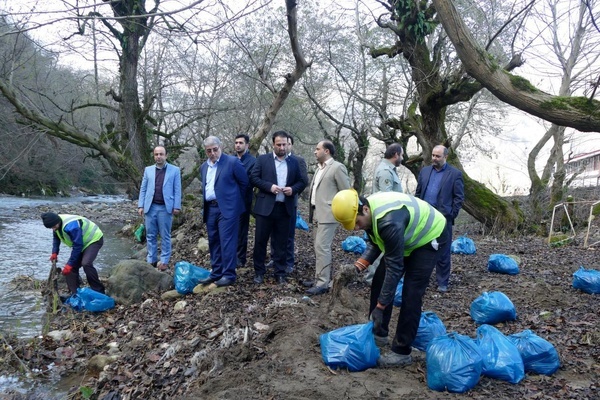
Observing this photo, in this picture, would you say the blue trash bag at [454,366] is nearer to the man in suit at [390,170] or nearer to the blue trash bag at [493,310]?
the blue trash bag at [493,310]

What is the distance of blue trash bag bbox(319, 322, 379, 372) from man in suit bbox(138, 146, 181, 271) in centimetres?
439

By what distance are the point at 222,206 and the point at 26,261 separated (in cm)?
601

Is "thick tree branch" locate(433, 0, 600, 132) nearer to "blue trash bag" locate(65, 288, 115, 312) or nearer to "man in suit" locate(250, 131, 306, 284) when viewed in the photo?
"man in suit" locate(250, 131, 306, 284)

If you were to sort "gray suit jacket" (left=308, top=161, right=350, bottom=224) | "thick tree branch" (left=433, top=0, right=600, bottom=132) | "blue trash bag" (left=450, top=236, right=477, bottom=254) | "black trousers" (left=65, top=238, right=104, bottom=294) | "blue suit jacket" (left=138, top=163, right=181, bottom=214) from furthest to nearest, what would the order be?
"blue trash bag" (left=450, top=236, right=477, bottom=254) < "blue suit jacket" (left=138, top=163, right=181, bottom=214) < "black trousers" (left=65, top=238, right=104, bottom=294) < "gray suit jacket" (left=308, top=161, right=350, bottom=224) < "thick tree branch" (left=433, top=0, right=600, bottom=132)

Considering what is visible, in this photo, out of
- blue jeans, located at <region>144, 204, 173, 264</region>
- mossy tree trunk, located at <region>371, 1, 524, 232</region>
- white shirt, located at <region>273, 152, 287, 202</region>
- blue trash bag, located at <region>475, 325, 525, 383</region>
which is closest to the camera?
blue trash bag, located at <region>475, 325, 525, 383</region>

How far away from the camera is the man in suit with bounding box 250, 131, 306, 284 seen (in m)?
5.97

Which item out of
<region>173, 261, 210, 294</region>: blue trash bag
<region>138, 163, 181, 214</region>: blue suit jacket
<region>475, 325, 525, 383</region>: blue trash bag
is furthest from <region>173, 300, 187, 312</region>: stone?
<region>475, 325, 525, 383</region>: blue trash bag

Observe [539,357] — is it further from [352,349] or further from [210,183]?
[210,183]

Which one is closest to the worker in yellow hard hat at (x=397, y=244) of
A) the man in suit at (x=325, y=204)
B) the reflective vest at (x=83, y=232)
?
the man in suit at (x=325, y=204)

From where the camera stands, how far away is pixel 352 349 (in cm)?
349

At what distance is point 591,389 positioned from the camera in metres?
3.17

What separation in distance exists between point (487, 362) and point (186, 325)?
3.04 metres

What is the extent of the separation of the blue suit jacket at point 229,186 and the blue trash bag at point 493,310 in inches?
120

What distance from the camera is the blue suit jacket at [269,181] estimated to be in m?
5.95
